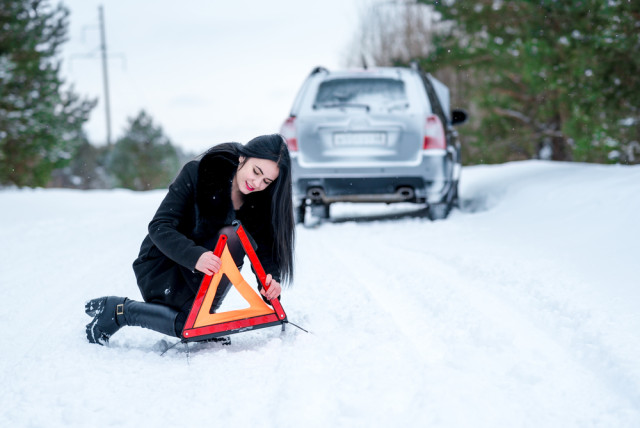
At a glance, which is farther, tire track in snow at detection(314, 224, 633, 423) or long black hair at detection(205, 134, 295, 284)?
long black hair at detection(205, 134, 295, 284)

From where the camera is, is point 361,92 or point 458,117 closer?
point 361,92

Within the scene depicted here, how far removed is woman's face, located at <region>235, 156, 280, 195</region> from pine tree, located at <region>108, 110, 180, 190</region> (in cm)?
4185

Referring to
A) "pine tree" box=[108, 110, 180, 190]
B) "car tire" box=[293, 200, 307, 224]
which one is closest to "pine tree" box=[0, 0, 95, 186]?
"car tire" box=[293, 200, 307, 224]

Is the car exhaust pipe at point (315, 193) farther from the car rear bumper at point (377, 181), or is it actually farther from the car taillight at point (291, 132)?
the car taillight at point (291, 132)

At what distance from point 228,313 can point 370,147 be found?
14.2ft

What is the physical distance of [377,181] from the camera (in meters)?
6.98

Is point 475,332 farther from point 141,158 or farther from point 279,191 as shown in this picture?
point 141,158

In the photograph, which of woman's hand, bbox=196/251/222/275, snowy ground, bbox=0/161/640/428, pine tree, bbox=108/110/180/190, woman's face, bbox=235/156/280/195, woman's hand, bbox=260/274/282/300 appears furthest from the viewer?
pine tree, bbox=108/110/180/190

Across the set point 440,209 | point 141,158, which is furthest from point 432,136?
point 141,158

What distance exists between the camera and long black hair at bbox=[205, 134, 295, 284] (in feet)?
9.45

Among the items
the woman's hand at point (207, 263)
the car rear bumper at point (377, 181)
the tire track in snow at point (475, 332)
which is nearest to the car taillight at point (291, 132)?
the car rear bumper at point (377, 181)

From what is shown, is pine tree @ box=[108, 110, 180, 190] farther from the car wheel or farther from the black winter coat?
the black winter coat

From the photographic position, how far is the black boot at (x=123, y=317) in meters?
2.95

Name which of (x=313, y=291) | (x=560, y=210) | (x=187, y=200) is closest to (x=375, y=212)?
(x=560, y=210)
